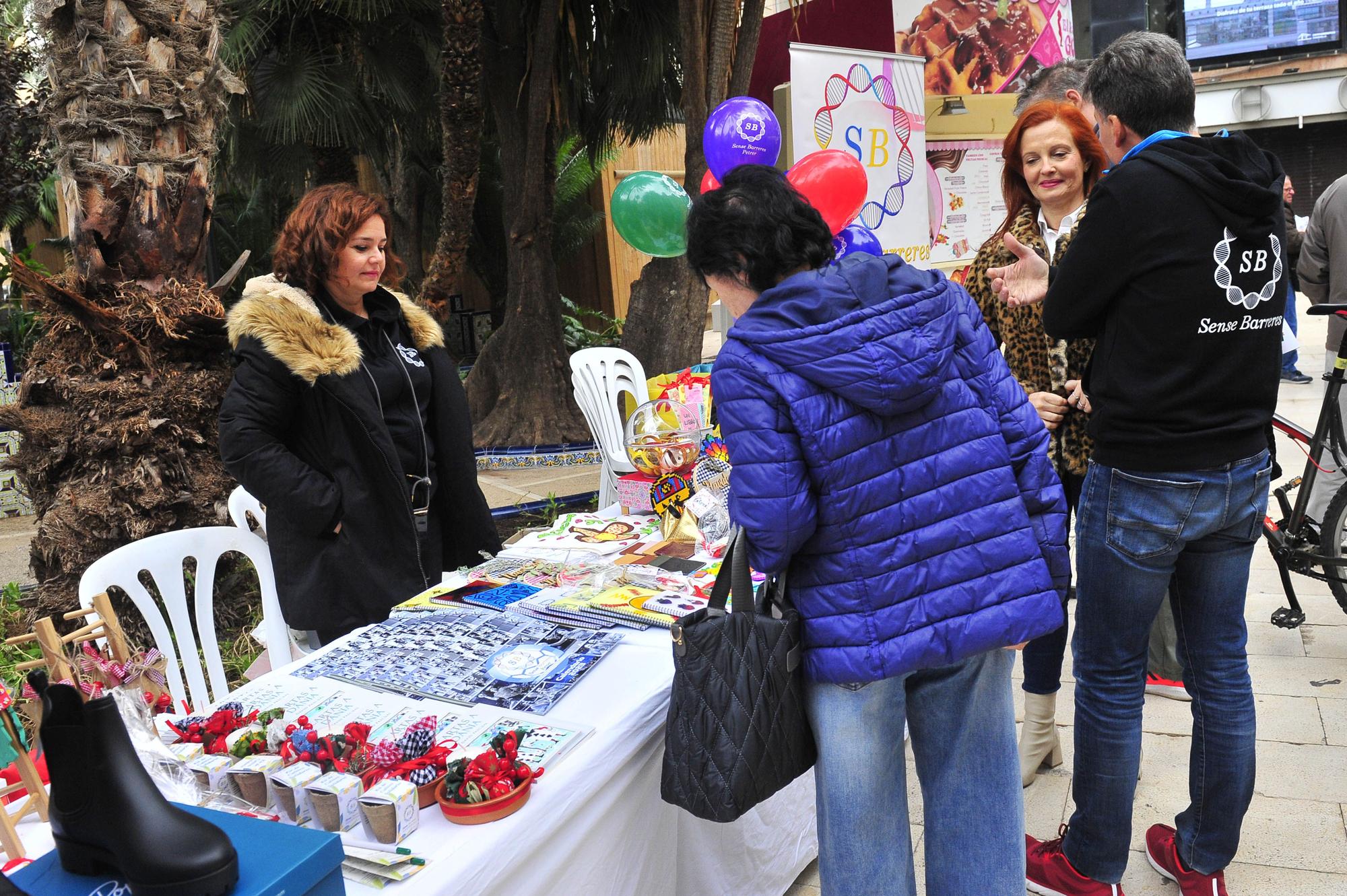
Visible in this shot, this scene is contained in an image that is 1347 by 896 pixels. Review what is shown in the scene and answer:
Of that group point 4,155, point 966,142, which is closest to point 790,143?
point 966,142

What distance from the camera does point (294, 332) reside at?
257 centimetres

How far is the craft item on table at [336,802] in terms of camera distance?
1.42 m

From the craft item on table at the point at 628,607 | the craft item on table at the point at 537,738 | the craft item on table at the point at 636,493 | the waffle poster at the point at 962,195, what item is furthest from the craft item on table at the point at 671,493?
the waffle poster at the point at 962,195

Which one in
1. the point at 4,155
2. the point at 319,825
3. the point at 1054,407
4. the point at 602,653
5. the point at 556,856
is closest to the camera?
the point at 319,825

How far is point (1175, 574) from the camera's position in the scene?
Answer: 2.21 m

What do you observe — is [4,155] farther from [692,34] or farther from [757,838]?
[757,838]

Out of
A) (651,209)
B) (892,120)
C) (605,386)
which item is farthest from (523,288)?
(651,209)

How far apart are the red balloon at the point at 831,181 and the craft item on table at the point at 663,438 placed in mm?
834

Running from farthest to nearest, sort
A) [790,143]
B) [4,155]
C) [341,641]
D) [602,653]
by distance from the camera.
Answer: [4,155], [790,143], [341,641], [602,653]

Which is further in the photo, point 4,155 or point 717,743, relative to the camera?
point 4,155

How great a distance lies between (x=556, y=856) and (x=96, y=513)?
9.85 ft

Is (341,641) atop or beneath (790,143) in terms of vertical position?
beneath

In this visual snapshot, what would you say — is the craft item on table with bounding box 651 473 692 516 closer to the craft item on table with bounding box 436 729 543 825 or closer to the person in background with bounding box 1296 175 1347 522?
the craft item on table with bounding box 436 729 543 825

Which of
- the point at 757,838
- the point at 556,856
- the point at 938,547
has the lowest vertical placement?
the point at 757,838
